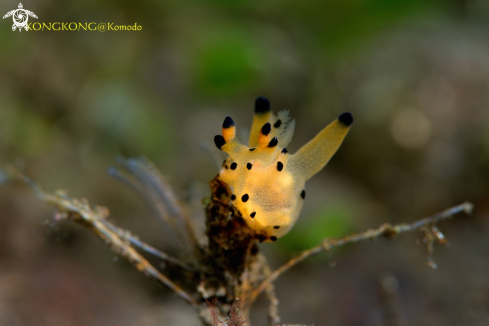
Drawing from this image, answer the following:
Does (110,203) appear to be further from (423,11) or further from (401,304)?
(423,11)

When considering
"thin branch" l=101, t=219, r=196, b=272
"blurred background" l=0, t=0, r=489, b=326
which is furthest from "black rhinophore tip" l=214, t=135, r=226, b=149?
"blurred background" l=0, t=0, r=489, b=326

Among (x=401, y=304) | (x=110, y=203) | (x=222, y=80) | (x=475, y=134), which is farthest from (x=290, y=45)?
(x=401, y=304)

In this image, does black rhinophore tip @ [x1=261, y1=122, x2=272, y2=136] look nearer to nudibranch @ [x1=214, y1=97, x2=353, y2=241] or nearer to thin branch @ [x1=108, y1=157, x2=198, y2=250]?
nudibranch @ [x1=214, y1=97, x2=353, y2=241]

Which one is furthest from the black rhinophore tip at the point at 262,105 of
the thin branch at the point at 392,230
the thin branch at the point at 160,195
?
the thin branch at the point at 160,195

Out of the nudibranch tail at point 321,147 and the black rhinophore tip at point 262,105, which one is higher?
the black rhinophore tip at point 262,105

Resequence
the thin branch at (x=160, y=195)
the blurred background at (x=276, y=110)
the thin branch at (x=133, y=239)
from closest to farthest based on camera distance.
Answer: the thin branch at (x=133, y=239)
the thin branch at (x=160, y=195)
the blurred background at (x=276, y=110)

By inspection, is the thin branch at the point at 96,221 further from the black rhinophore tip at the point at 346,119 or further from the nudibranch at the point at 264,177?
the black rhinophore tip at the point at 346,119

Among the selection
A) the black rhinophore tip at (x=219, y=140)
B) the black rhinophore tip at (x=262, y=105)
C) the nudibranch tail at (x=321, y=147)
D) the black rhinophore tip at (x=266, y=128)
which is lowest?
the black rhinophore tip at (x=266, y=128)
